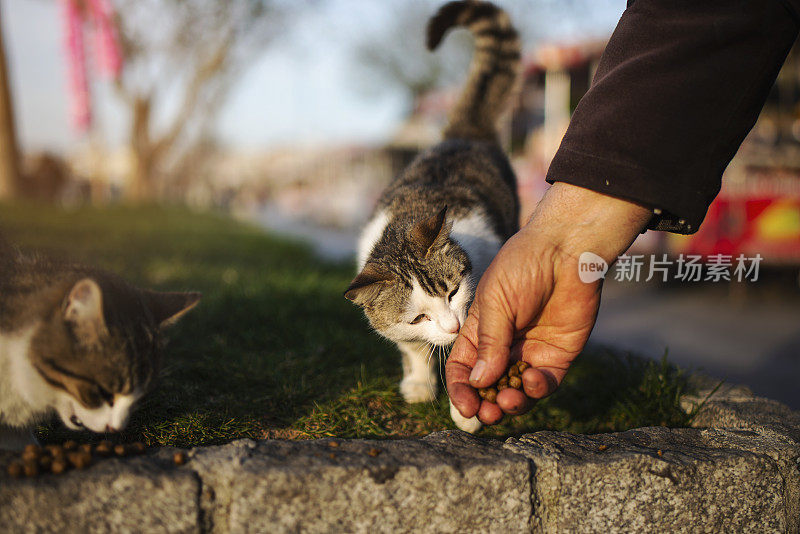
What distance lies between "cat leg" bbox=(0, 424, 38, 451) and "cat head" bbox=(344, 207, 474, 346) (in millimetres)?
1119

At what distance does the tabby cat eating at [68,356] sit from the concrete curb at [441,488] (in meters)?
0.17

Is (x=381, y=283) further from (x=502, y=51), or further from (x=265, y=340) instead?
(x=502, y=51)

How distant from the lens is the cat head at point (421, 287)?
221 cm

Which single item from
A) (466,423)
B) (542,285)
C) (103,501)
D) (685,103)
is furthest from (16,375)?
(685,103)

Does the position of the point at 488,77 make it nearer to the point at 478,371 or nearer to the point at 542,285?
the point at 542,285

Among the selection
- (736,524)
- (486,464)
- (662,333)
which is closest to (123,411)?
(486,464)

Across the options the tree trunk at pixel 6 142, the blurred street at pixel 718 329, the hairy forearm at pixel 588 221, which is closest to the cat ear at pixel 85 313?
the hairy forearm at pixel 588 221

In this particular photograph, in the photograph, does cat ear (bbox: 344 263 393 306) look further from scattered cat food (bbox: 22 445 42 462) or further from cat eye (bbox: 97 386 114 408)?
scattered cat food (bbox: 22 445 42 462)

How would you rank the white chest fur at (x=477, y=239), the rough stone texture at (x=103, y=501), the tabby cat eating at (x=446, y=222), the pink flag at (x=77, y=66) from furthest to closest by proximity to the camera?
the pink flag at (x=77, y=66), the white chest fur at (x=477, y=239), the tabby cat eating at (x=446, y=222), the rough stone texture at (x=103, y=501)

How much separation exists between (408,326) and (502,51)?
7.72 ft

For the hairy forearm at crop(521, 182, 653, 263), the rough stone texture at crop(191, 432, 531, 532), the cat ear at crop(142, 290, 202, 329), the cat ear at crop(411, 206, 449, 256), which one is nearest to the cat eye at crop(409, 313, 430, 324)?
the cat ear at crop(411, 206, 449, 256)

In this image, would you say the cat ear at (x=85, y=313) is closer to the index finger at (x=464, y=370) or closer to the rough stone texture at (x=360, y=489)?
the rough stone texture at (x=360, y=489)

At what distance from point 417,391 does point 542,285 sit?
2.65 ft

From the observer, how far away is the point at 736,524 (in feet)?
5.48
